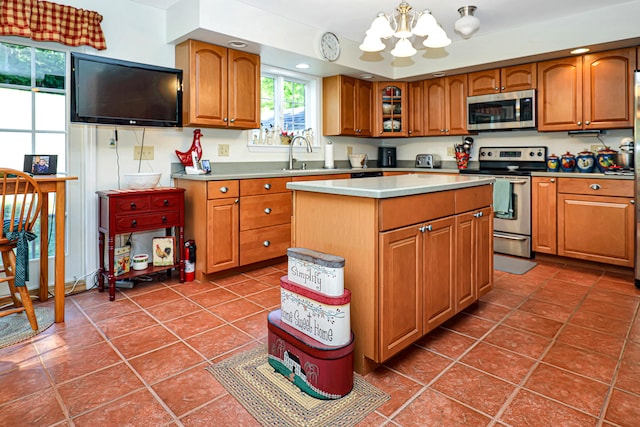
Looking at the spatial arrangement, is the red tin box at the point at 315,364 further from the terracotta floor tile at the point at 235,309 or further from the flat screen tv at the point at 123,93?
the flat screen tv at the point at 123,93

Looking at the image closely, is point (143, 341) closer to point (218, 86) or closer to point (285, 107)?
point (218, 86)

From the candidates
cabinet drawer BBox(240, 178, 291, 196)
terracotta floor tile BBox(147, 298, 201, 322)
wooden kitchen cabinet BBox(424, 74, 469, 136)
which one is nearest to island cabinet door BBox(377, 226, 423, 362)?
terracotta floor tile BBox(147, 298, 201, 322)

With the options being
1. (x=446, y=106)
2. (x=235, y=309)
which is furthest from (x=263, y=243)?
(x=446, y=106)

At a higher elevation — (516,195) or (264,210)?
(516,195)

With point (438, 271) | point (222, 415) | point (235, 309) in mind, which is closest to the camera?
point (222, 415)

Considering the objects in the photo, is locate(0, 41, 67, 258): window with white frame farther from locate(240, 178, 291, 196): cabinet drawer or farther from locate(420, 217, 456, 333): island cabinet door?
locate(420, 217, 456, 333): island cabinet door

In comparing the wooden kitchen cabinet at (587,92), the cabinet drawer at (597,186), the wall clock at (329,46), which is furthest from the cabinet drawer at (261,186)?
the wooden kitchen cabinet at (587,92)

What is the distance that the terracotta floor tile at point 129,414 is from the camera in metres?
1.53

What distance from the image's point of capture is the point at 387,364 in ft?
6.49

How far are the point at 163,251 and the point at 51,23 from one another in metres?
1.86

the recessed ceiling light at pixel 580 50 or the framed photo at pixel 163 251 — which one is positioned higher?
the recessed ceiling light at pixel 580 50

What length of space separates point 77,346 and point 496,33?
15.1ft

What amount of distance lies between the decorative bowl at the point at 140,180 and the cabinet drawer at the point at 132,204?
15 cm

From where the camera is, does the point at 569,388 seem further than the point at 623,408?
Yes
